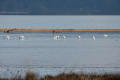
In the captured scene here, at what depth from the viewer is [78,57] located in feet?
69.4
